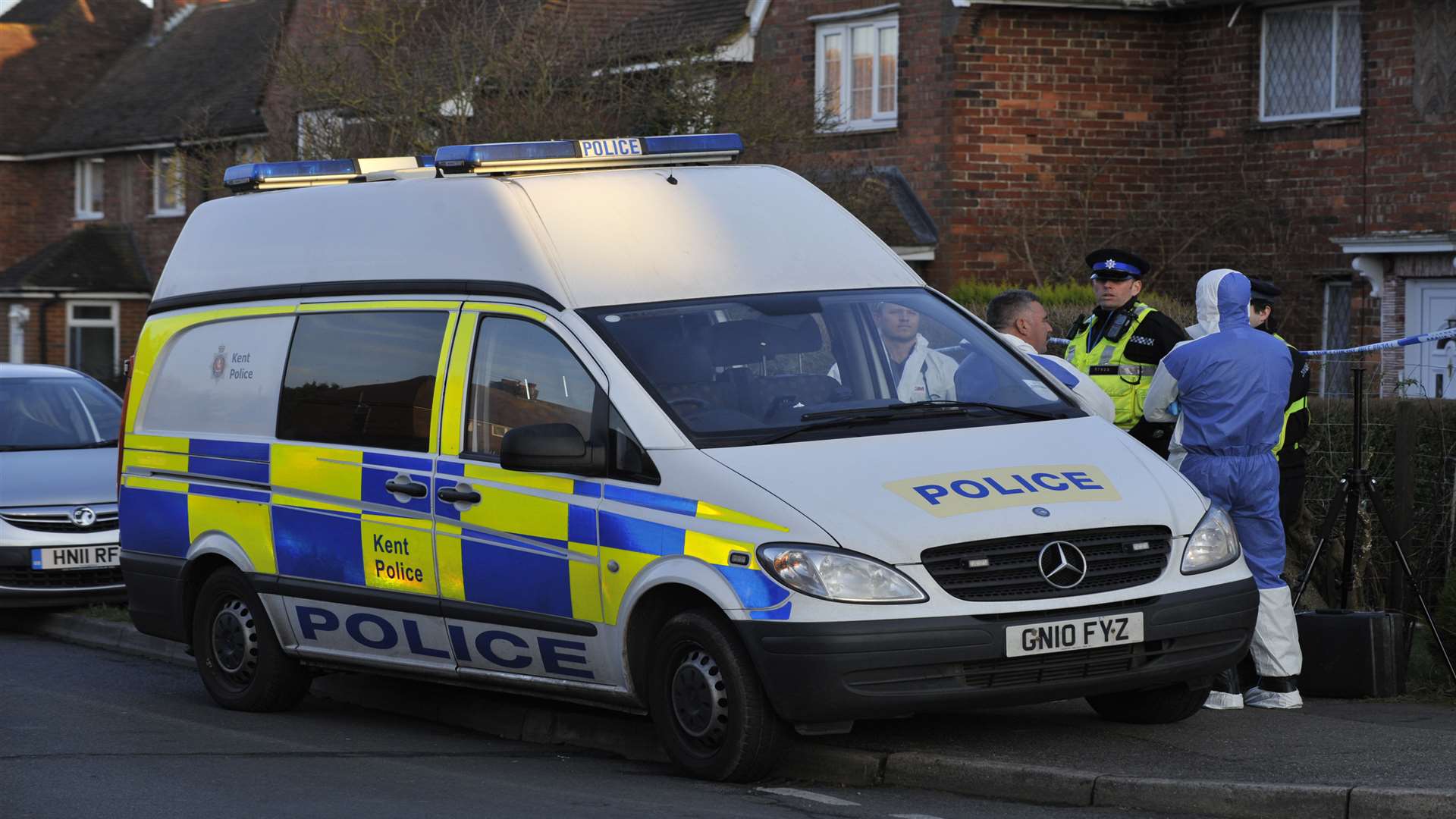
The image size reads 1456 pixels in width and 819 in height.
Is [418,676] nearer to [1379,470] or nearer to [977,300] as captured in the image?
[1379,470]

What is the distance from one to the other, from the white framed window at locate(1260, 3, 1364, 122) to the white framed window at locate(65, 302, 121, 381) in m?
28.1

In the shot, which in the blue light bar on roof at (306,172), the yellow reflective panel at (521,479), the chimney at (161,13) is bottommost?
the yellow reflective panel at (521,479)

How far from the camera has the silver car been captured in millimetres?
12883

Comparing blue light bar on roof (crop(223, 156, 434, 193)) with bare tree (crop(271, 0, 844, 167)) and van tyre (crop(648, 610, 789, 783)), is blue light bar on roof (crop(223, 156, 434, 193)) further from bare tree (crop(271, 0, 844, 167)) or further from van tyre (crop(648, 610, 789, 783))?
bare tree (crop(271, 0, 844, 167))

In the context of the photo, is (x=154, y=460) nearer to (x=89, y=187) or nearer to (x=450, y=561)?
(x=450, y=561)

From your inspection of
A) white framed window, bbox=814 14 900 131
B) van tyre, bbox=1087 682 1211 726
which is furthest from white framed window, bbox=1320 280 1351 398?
van tyre, bbox=1087 682 1211 726

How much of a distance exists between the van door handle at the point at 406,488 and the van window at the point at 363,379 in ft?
0.47

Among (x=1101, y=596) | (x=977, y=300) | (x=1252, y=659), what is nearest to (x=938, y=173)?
(x=977, y=300)

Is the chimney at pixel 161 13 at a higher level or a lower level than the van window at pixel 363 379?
higher

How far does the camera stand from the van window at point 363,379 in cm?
859

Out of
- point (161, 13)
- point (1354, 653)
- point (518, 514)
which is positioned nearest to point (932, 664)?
point (518, 514)

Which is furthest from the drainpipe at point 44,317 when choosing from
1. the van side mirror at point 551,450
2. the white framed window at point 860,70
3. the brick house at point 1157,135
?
the van side mirror at point 551,450

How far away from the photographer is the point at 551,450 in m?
7.59

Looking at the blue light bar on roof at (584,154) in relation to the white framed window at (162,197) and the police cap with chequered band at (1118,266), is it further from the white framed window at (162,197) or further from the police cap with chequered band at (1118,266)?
the white framed window at (162,197)
